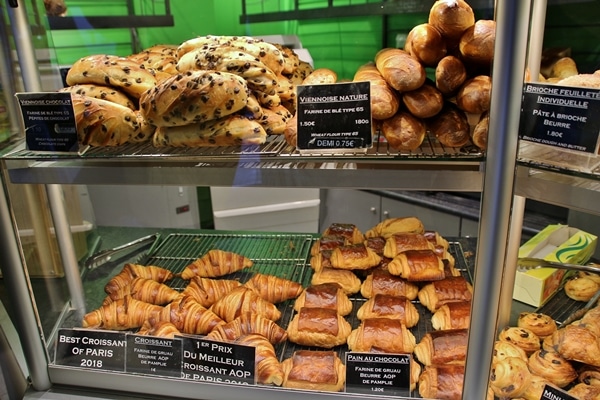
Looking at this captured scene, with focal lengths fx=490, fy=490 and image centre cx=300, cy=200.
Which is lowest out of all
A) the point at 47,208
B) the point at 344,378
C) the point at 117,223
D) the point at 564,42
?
the point at 117,223

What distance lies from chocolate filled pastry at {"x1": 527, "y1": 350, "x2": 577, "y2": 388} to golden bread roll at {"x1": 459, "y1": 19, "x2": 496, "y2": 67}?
0.67 metres

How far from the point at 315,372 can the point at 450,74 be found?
27.1 inches

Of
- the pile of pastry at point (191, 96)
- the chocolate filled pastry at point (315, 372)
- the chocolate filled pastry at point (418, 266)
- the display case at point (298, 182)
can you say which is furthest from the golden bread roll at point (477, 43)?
the chocolate filled pastry at point (315, 372)

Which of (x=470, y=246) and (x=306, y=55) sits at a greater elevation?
(x=306, y=55)

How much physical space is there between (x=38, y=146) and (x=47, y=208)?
0.47 meters

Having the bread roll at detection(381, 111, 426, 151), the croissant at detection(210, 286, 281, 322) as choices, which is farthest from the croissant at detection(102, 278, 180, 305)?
the bread roll at detection(381, 111, 426, 151)

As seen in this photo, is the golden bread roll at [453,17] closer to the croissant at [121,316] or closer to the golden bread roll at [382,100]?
the golden bread roll at [382,100]

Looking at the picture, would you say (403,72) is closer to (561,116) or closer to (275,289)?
(561,116)

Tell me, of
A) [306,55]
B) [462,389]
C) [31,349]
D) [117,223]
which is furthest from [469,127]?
[117,223]

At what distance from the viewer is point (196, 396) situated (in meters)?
1.12

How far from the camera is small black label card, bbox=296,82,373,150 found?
2.90 feet

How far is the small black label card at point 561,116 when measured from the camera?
74 centimetres

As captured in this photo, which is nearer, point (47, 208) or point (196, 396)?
point (196, 396)

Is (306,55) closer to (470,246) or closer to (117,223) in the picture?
(470,246)
